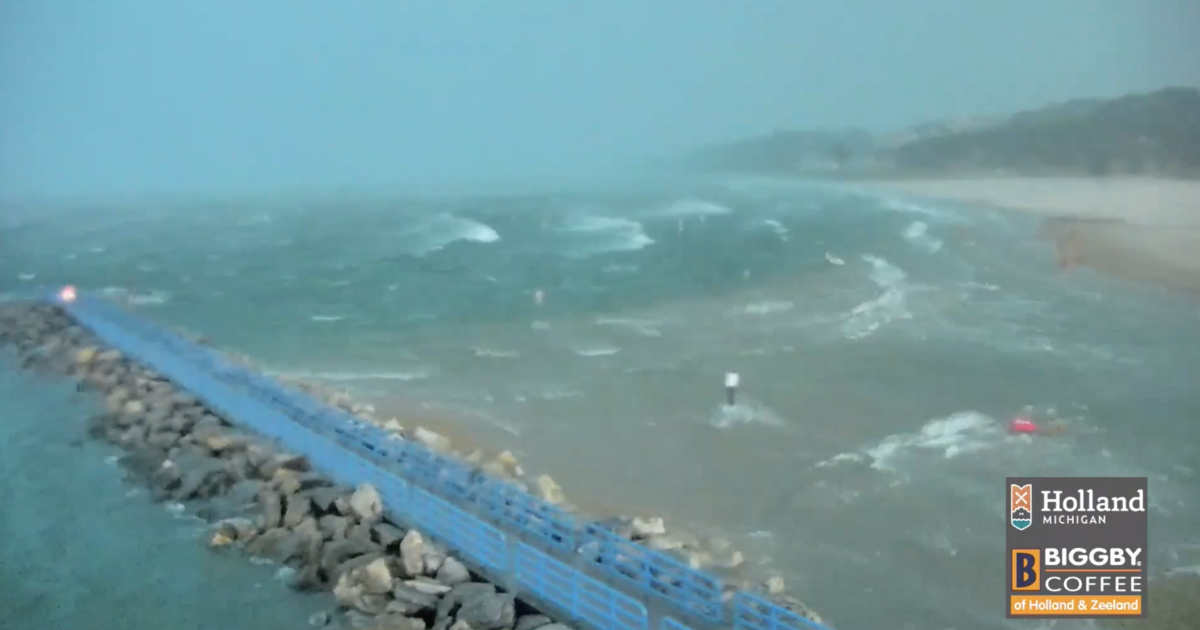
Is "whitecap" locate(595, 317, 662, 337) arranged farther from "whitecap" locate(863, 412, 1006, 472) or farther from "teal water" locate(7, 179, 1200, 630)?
"whitecap" locate(863, 412, 1006, 472)

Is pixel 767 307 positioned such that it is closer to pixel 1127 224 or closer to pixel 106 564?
pixel 1127 224

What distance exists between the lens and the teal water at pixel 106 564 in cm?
539

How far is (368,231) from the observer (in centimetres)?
2414

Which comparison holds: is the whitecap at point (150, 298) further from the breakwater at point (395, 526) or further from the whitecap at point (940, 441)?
the whitecap at point (940, 441)

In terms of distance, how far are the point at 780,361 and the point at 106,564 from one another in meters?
6.70

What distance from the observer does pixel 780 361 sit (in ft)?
33.2

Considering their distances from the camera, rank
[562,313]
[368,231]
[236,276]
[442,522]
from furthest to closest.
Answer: [368,231], [236,276], [562,313], [442,522]

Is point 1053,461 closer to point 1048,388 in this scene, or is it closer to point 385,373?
point 1048,388

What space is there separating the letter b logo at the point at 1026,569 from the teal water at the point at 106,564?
13.1 feet

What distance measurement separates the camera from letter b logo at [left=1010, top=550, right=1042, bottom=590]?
17.2 ft

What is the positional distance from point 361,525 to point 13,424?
497 cm

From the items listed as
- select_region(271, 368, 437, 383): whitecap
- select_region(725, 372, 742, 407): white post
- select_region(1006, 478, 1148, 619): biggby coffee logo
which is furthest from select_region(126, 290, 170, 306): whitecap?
select_region(1006, 478, 1148, 619): biggby coffee logo

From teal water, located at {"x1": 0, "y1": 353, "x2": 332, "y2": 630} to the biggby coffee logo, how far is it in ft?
13.2

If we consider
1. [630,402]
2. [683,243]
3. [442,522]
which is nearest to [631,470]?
[630,402]
